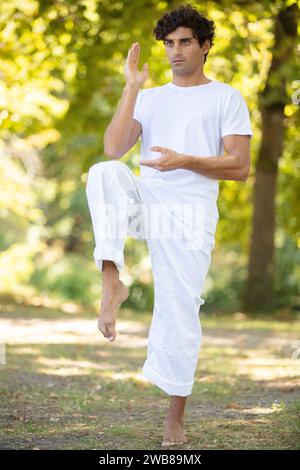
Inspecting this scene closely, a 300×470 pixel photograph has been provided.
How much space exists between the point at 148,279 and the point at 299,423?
14044 millimetres

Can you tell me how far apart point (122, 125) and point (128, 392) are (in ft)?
7.17

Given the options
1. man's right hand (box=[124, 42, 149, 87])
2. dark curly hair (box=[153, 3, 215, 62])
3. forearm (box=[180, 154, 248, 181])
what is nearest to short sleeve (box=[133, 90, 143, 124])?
man's right hand (box=[124, 42, 149, 87])

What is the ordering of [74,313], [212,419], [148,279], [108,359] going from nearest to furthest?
[212,419] → [108,359] → [74,313] → [148,279]

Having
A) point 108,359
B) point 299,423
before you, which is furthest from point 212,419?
point 108,359

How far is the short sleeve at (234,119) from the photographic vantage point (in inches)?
167

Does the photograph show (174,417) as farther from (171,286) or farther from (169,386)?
(171,286)

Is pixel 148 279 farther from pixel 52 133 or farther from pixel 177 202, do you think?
pixel 177 202

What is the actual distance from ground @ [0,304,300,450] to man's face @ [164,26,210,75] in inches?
70.2

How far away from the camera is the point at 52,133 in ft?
50.8

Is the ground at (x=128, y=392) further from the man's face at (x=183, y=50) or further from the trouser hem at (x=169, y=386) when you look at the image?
the man's face at (x=183, y=50)

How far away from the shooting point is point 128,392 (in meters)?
5.83

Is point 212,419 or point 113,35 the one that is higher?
point 113,35

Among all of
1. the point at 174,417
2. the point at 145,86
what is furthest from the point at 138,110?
the point at 145,86

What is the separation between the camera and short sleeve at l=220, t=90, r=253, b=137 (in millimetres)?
4246
